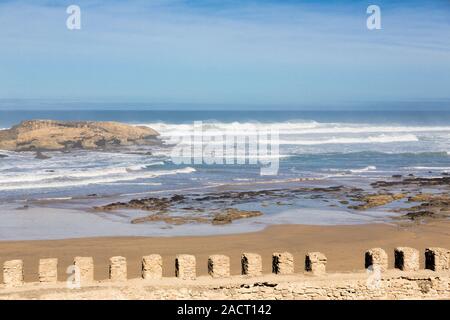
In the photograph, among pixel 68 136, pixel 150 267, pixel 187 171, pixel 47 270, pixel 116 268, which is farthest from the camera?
pixel 68 136

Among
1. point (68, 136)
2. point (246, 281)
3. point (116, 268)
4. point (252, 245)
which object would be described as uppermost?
point (116, 268)

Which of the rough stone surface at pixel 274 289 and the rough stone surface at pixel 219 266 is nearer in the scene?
the rough stone surface at pixel 274 289

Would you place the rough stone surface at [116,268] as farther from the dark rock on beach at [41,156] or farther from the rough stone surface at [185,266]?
the dark rock on beach at [41,156]

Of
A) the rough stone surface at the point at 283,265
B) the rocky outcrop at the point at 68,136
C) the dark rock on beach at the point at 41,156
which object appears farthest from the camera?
Answer: the rocky outcrop at the point at 68,136

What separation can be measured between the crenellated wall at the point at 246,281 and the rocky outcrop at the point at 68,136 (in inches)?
1645

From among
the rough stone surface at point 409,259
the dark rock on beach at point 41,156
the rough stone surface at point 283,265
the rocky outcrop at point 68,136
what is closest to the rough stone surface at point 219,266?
the rough stone surface at point 283,265

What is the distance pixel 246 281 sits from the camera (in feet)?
37.5

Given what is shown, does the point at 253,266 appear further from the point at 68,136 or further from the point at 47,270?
the point at 68,136

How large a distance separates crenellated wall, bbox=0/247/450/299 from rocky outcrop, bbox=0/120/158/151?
137 feet

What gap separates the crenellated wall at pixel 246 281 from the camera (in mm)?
11039

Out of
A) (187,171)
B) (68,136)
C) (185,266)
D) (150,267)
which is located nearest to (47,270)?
(150,267)

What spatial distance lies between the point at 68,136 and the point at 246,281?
45.4 metres

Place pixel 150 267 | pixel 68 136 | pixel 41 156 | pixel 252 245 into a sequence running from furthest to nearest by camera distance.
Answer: pixel 68 136 < pixel 41 156 < pixel 252 245 < pixel 150 267

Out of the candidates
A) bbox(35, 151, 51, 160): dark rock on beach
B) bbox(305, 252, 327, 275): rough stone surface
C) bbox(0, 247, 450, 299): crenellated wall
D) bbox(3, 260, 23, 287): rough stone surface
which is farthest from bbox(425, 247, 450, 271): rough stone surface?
bbox(35, 151, 51, 160): dark rock on beach
